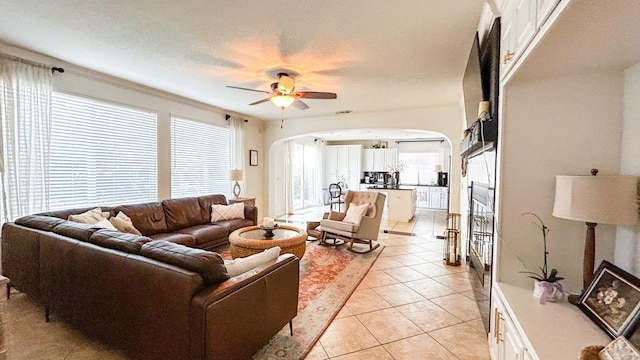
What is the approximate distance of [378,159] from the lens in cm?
991

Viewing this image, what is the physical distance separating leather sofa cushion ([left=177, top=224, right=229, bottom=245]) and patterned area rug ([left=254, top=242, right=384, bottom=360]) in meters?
1.36

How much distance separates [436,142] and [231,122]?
22.0ft

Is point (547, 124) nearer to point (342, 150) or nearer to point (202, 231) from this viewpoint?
point (202, 231)

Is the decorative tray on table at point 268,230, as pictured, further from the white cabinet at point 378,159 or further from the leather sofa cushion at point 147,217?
the white cabinet at point 378,159

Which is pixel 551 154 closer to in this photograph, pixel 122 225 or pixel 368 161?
pixel 122 225

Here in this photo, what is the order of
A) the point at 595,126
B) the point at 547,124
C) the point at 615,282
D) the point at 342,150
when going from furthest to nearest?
1. the point at 342,150
2. the point at 547,124
3. the point at 595,126
4. the point at 615,282

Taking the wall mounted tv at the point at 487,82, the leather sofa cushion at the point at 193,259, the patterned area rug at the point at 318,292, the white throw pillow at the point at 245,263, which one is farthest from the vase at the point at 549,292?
the leather sofa cushion at the point at 193,259

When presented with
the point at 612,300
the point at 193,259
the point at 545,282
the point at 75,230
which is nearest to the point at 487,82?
the point at 545,282

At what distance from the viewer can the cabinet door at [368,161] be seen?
10.0 m

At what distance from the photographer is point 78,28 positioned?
8.25ft

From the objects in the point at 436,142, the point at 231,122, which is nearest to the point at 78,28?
the point at 231,122

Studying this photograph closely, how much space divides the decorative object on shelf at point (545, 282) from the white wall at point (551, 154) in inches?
1.3

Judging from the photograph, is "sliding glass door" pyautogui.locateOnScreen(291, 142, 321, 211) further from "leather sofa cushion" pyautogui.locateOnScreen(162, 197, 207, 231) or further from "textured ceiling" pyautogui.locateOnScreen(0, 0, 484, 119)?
"textured ceiling" pyautogui.locateOnScreen(0, 0, 484, 119)

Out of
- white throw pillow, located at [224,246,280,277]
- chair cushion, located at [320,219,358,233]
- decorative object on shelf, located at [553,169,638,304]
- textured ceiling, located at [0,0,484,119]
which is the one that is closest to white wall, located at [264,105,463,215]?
textured ceiling, located at [0,0,484,119]
